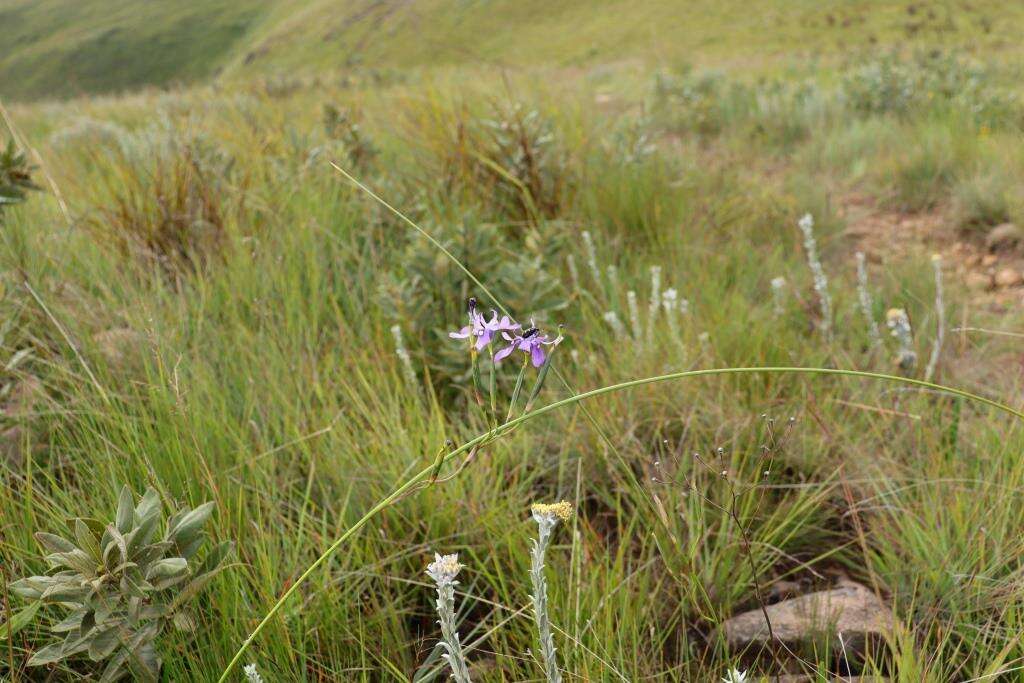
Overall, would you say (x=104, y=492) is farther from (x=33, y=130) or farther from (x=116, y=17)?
(x=116, y=17)

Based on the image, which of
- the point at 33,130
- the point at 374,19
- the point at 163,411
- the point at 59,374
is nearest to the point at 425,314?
the point at 163,411

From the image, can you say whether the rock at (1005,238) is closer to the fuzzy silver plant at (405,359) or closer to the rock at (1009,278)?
the rock at (1009,278)

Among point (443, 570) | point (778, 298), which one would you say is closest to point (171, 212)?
point (778, 298)

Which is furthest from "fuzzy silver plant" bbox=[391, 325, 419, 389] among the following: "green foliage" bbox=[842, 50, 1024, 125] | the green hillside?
the green hillside

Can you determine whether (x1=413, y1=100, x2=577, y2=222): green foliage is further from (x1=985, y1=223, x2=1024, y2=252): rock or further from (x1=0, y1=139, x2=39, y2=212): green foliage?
(x1=985, y1=223, x2=1024, y2=252): rock

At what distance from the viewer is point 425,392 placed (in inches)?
87.2

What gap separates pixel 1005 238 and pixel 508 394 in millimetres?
2512

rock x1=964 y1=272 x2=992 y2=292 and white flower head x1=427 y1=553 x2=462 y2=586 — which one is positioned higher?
white flower head x1=427 y1=553 x2=462 y2=586

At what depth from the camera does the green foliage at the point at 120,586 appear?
1116 mm

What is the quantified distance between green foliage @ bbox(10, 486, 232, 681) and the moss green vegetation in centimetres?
6

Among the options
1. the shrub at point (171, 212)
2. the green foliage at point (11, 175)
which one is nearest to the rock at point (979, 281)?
the shrub at point (171, 212)

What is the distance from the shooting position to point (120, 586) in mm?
1138

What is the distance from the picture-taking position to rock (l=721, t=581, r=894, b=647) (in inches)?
53.1

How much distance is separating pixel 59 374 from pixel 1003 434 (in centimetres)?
230
